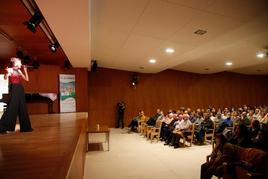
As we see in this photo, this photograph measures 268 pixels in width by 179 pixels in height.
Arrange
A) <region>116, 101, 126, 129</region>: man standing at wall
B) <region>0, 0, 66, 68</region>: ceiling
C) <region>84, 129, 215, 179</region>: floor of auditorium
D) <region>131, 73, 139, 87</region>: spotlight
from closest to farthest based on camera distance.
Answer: <region>0, 0, 66, 68</region>: ceiling, <region>84, 129, 215, 179</region>: floor of auditorium, <region>116, 101, 126, 129</region>: man standing at wall, <region>131, 73, 139, 87</region>: spotlight

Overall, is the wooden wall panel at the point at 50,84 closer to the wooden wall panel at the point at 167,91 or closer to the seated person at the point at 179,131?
the wooden wall panel at the point at 167,91

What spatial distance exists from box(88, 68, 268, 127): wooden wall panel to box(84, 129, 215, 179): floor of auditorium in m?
4.37

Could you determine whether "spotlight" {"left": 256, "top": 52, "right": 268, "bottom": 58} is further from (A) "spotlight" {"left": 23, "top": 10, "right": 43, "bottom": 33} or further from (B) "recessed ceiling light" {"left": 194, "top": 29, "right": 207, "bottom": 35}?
(A) "spotlight" {"left": 23, "top": 10, "right": 43, "bottom": 33}

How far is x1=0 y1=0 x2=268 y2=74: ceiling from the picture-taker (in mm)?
3752

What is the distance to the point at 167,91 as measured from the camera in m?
13.0

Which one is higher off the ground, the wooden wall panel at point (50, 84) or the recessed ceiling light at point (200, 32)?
the recessed ceiling light at point (200, 32)

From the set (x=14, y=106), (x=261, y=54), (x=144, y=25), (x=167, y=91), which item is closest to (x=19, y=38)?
(x=14, y=106)

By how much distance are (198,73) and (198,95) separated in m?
1.36

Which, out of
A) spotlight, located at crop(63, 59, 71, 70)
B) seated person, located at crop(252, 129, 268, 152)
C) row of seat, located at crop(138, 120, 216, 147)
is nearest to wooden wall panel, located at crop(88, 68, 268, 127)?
spotlight, located at crop(63, 59, 71, 70)

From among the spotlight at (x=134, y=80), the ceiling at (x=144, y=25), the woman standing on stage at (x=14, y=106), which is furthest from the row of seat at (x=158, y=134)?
the woman standing on stage at (x=14, y=106)

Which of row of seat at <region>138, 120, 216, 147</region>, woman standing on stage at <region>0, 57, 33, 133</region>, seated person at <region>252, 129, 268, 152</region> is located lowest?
row of seat at <region>138, 120, 216, 147</region>

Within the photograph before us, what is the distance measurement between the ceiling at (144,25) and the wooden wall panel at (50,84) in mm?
1595

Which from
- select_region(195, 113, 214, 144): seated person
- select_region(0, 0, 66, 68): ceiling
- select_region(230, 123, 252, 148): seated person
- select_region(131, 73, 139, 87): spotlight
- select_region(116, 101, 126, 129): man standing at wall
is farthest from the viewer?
select_region(131, 73, 139, 87): spotlight

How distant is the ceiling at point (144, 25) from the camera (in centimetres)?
375
